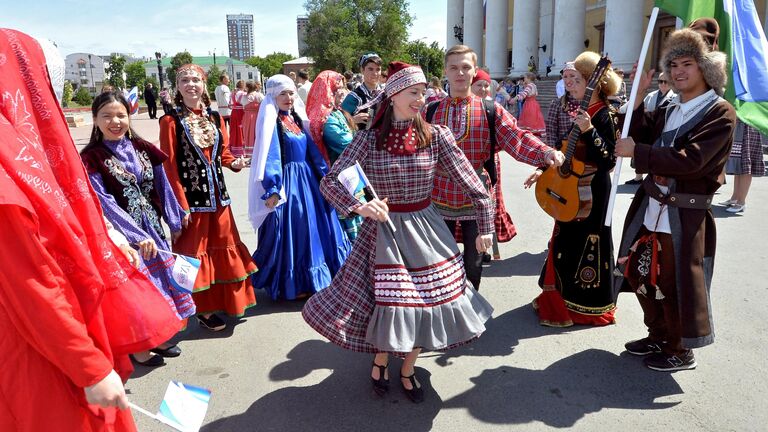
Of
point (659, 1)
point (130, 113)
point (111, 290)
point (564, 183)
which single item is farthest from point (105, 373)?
point (659, 1)

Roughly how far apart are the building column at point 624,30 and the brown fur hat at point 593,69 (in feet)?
64.9

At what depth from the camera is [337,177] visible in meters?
3.08

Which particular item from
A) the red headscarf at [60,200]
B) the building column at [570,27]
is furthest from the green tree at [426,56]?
the red headscarf at [60,200]

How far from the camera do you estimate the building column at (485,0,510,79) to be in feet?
111

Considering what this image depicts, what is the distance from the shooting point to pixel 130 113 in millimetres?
3652

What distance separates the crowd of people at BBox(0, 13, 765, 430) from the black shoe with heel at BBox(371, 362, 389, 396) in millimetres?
12

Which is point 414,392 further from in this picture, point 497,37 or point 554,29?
point 497,37

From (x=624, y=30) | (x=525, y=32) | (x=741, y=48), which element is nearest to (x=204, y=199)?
(x=741, y=48)

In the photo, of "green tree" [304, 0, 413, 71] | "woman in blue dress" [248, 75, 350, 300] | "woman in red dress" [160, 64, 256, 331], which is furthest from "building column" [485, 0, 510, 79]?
"woman in red dress" [160, 64, 256, 331]

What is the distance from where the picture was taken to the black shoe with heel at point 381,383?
3.37m

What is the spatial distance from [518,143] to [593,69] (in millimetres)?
775

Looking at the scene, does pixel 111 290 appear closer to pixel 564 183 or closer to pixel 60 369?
pixel 60 369

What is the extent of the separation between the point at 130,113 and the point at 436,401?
2.71 meters

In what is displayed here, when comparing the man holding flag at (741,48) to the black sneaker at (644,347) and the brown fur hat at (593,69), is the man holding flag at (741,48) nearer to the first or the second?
the brown fur hat at (593,69)
